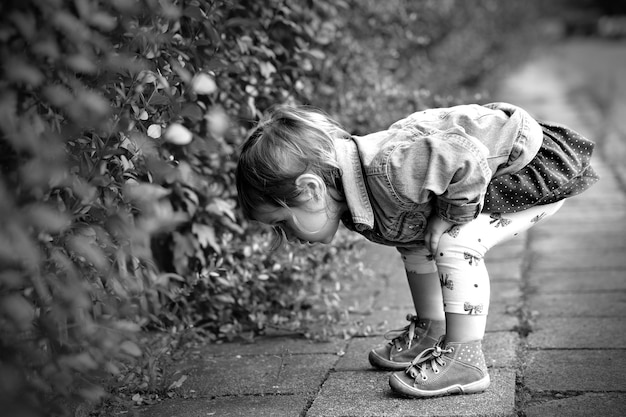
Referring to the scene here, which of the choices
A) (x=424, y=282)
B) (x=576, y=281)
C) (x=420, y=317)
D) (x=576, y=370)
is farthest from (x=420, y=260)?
(x=576, y=281)

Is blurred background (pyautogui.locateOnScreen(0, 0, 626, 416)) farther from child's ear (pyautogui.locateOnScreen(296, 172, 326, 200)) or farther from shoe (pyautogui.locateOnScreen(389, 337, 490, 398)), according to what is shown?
shoe (pyautogui.locateOnScreen(389, 337, 490, 398))

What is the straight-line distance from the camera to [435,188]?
217cm

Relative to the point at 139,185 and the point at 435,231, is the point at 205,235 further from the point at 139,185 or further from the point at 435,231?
the point at 139,185

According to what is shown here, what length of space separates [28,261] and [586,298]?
239 centimetres

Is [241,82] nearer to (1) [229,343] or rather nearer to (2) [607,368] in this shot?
(1) [229,343]

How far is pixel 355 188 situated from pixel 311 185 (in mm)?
131

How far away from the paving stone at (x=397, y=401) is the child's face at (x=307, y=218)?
456 mm

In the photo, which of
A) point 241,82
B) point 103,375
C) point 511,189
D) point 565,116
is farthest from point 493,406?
point 565,116

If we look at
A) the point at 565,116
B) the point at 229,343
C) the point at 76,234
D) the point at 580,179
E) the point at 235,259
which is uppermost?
the point at 76,234

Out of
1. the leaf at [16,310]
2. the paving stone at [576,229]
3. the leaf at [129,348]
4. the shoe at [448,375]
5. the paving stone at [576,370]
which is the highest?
the leaf at [16,310]

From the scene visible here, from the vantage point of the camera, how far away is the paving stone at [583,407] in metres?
2.08

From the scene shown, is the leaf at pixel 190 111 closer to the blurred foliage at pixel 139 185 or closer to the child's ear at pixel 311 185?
the blurred foliage at pixel 139 185

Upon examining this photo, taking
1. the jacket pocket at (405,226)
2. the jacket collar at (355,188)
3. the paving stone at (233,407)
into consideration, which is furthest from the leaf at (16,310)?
the jacket pocket at (405,226)

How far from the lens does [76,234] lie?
182 centimetres
